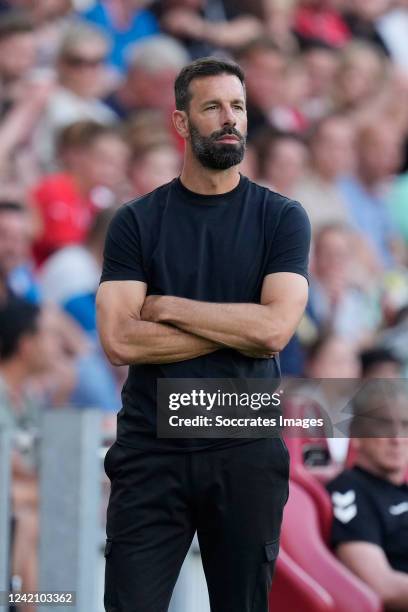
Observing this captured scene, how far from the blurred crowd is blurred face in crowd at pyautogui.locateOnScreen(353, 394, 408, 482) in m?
1.36

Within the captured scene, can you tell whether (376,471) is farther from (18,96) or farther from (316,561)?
(18,96)

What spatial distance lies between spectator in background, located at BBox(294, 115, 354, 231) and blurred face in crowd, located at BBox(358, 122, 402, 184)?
1.19ft

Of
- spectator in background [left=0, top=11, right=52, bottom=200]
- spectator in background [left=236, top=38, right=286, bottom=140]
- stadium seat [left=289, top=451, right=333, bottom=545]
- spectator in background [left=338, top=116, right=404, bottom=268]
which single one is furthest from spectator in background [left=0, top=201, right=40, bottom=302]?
spectator in background [left=338, top=116, right=404, bottom=268]

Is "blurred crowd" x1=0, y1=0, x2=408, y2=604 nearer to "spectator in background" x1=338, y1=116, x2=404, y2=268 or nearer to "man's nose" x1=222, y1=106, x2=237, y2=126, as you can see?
"spectator in background" x1=338, y1=116, x2=404, y2=268

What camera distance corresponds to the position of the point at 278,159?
883 cm

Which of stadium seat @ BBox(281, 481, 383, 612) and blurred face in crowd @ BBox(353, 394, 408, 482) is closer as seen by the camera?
stadium seat @ BBox(281, 481, 383, 612)

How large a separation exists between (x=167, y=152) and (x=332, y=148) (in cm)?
181

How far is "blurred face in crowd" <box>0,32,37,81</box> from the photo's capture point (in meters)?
7.73

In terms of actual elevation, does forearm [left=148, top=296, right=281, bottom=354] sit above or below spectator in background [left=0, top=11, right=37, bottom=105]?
below

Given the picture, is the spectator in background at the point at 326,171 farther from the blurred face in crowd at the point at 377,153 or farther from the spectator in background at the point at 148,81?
the spectator in background at the point at 148,81

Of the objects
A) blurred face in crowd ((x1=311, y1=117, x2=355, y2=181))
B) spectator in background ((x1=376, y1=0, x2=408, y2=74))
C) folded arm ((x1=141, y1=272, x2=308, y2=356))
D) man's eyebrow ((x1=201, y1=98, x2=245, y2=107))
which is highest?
spectator in background ((x1=376, y1=0, x2=408, y2=74))

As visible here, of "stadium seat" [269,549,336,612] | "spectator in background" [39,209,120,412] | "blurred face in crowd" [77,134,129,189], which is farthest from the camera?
"blurred face in crowd" [77,134,129,189]

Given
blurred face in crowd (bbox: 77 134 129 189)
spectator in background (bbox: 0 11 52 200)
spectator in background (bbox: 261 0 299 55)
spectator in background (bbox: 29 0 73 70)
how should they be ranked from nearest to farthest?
spectator in background (bbox: 0 11 52 200), blurred face in crowd (bbox: 77 134 129 189), spectator in background (bbox: 29 0 73 70), spectator in background (bbox: 261 0 299 55)

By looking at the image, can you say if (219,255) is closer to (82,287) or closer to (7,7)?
(82,287)
